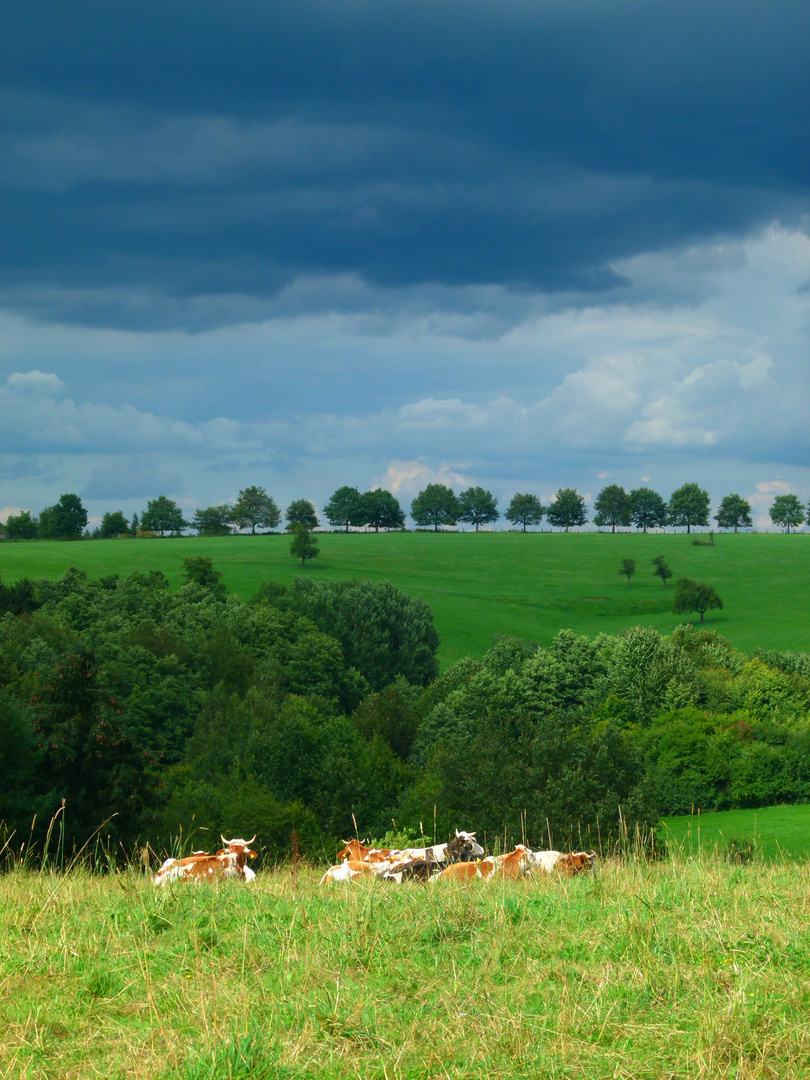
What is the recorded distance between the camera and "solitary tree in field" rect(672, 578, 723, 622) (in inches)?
4377

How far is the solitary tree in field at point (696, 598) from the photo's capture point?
111188mm

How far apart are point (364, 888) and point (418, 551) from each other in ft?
463

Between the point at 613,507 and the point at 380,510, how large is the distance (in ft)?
175

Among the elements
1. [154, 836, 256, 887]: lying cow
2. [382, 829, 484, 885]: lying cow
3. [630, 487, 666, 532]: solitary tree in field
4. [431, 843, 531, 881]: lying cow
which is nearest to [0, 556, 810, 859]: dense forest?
[382, 829, 484, 885]: lying cow

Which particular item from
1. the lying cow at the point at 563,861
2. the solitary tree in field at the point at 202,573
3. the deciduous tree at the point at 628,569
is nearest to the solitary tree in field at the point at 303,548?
the solitary tree in field at the point at 202,573

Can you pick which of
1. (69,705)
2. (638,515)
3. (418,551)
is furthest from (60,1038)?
(638,515)

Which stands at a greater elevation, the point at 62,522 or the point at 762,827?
the point at 62,522

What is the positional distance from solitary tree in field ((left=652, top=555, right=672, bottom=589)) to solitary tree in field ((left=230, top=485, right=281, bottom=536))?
92.1m

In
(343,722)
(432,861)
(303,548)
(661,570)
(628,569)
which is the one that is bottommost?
(343,722)

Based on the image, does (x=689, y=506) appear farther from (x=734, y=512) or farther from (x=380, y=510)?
(x=380, y=510)

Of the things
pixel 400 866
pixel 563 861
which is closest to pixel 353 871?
pixel 400 866

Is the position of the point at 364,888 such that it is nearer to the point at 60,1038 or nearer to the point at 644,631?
the point at 60,1038

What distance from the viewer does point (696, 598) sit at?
111 metres

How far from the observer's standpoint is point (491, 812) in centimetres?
3753
